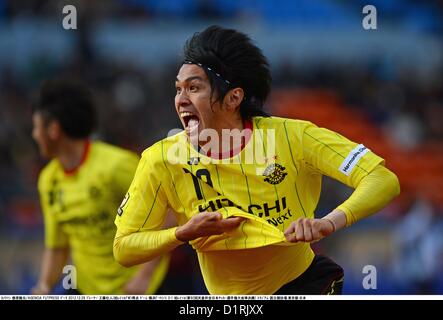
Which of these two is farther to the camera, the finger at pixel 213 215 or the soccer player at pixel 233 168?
the soccer player at pixel 233 168

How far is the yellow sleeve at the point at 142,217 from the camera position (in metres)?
4.18

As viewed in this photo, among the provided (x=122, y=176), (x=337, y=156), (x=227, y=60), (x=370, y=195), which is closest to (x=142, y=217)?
(x=227, y=60)

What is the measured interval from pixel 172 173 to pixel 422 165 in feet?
26.6

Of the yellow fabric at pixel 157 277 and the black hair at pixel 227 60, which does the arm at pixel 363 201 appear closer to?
the black hair at pixel 227 60

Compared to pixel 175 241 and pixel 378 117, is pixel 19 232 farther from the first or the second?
pixel 175 241

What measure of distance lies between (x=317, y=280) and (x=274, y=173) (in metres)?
0.57

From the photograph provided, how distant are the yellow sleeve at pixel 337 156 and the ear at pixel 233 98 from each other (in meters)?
0.32

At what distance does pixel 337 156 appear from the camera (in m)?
4.16

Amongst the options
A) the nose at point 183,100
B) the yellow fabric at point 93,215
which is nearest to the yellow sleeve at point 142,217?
the nose at point 183,100

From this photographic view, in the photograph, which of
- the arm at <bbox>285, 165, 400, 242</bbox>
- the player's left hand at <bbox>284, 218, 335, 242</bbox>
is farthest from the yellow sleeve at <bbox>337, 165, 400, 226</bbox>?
the player's left hand at <bbox>284, 218, 335, 242</bbox>

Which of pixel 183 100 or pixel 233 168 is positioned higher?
pixel 183 100

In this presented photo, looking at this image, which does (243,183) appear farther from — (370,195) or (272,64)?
(272,64)

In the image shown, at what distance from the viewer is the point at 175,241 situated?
4.08m

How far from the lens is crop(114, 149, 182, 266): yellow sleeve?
4.18m
